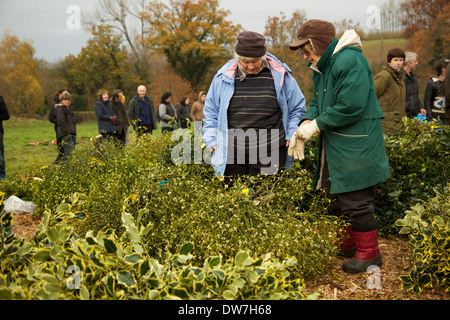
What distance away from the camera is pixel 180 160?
401cm

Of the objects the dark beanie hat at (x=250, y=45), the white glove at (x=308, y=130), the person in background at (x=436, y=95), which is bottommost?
the white glove at (x=308, y=130)

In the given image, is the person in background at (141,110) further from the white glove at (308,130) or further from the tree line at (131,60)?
the tree line at (131,60)

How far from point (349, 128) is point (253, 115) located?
0.90 m

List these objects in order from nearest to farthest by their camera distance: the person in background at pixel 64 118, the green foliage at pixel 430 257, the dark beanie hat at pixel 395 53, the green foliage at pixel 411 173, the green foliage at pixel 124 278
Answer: the green foliage at pixel 124 278, the green foliage at pixel 430 257, the green foliage at pixel 411 173, the dark beanie hat at pixel 395 53, the person in background at pixel 64 118

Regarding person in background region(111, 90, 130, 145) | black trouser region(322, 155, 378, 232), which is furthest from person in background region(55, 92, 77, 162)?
black trouser region(322, 155, 378, 232)

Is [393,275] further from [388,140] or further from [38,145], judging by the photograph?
[38,145]

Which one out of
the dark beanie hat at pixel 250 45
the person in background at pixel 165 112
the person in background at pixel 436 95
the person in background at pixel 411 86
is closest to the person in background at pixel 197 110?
the person in background at pixel 165 112

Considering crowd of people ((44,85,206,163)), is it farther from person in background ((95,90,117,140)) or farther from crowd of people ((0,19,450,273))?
crowd of people ((0,19,450,273))

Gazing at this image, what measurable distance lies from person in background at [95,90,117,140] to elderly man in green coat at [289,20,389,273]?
6.69m

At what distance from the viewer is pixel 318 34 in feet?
9.45

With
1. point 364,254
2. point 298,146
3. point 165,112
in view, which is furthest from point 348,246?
point 165,112

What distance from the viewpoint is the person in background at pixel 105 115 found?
879 cm

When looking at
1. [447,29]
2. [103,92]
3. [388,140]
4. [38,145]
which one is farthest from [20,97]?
[388,140]
